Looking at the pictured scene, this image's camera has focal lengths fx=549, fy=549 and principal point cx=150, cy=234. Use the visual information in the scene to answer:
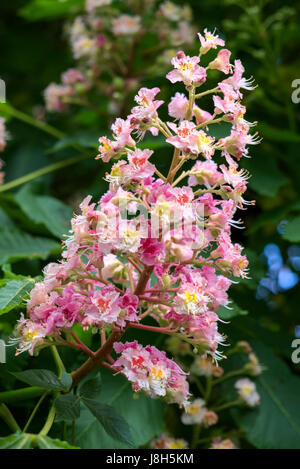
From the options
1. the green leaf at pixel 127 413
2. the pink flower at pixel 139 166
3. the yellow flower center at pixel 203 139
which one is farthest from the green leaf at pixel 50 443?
the yellow flower center at pixel 203 139

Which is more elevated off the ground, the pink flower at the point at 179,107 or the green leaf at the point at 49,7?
the green leaf at the point at 49,7

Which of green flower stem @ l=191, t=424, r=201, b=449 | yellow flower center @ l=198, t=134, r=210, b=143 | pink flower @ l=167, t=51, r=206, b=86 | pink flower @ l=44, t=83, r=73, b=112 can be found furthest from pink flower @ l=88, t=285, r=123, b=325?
pink flower @ l=44, t=83, r=73, b=112

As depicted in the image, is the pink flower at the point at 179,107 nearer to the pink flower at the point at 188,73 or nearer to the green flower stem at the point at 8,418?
the pink flower at the point at 188,73

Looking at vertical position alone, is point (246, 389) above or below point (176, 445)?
above

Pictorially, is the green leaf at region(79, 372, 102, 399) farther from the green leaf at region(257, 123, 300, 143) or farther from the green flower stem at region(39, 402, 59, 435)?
the green leaf at region(257, 123, 300, 143)

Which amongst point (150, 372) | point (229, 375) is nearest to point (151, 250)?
point (150, 372)

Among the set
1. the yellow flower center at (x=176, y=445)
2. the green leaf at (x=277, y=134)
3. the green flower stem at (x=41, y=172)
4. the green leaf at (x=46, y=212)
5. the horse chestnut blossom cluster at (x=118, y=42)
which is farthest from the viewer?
the horse chestnut blossom cluster at (x=118, y=42)

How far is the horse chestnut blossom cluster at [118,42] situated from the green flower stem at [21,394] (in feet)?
4.85

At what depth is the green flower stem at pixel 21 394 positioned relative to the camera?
47.2 inches

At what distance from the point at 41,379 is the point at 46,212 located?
93cm

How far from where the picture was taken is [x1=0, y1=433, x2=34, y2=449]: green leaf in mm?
1048

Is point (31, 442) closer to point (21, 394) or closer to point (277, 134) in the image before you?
point (21, 394)

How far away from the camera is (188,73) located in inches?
42.9

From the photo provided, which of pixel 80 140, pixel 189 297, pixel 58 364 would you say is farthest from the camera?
pixel 80 140
